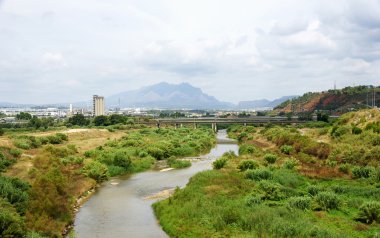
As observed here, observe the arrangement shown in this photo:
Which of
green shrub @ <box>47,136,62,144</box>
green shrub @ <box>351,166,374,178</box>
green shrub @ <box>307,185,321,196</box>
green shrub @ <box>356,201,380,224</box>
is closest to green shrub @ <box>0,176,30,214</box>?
green shrub @ <box>307,185,321,196</box>

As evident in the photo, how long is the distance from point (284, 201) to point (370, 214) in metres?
6.07

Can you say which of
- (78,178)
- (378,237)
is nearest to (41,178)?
(78,178)

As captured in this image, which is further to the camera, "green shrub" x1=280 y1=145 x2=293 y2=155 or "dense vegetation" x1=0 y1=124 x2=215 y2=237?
"green shrub" x1=280 y1=145 x2=293 y2=155

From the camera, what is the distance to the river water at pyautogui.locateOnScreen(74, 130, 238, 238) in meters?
25.4

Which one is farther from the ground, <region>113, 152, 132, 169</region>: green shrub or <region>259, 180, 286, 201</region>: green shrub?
<region>259, 180, 286, 201</region>: green shrub

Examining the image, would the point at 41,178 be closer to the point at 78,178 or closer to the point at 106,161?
the point at 78,178

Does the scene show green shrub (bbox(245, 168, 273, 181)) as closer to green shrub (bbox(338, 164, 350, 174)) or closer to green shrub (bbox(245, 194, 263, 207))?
green shrub (bbox(338, 164, 350, 174))

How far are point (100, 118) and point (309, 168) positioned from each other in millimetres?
100842

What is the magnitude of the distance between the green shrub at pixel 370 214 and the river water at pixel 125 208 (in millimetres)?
11835

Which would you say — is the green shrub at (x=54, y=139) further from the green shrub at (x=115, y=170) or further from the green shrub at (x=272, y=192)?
the green shrub at (x=272, y=192)

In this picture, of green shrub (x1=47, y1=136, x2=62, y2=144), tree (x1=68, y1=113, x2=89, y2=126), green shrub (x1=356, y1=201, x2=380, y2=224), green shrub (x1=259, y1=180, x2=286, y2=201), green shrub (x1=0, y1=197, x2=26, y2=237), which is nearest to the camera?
green shrub (x1=0, y1=197, x2=26, y2=237)

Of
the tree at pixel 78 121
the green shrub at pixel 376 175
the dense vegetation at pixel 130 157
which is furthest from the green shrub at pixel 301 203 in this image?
the tree at pixel 78 121

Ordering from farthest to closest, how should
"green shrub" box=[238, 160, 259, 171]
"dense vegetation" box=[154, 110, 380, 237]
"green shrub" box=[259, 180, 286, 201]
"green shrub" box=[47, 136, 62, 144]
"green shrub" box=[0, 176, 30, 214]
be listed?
"green shrub" box=[47, 136, 62, 144] < "green shrub" box=[238, 160, 259, 171] < "green shrub" box=[259, 180, 286, 201] < "green shrub" box=[0, 176, 30, 214] < "dense vegetation" box=[154, 110, 380, 237]

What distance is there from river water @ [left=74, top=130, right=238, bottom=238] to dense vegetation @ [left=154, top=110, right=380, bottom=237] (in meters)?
1.39
